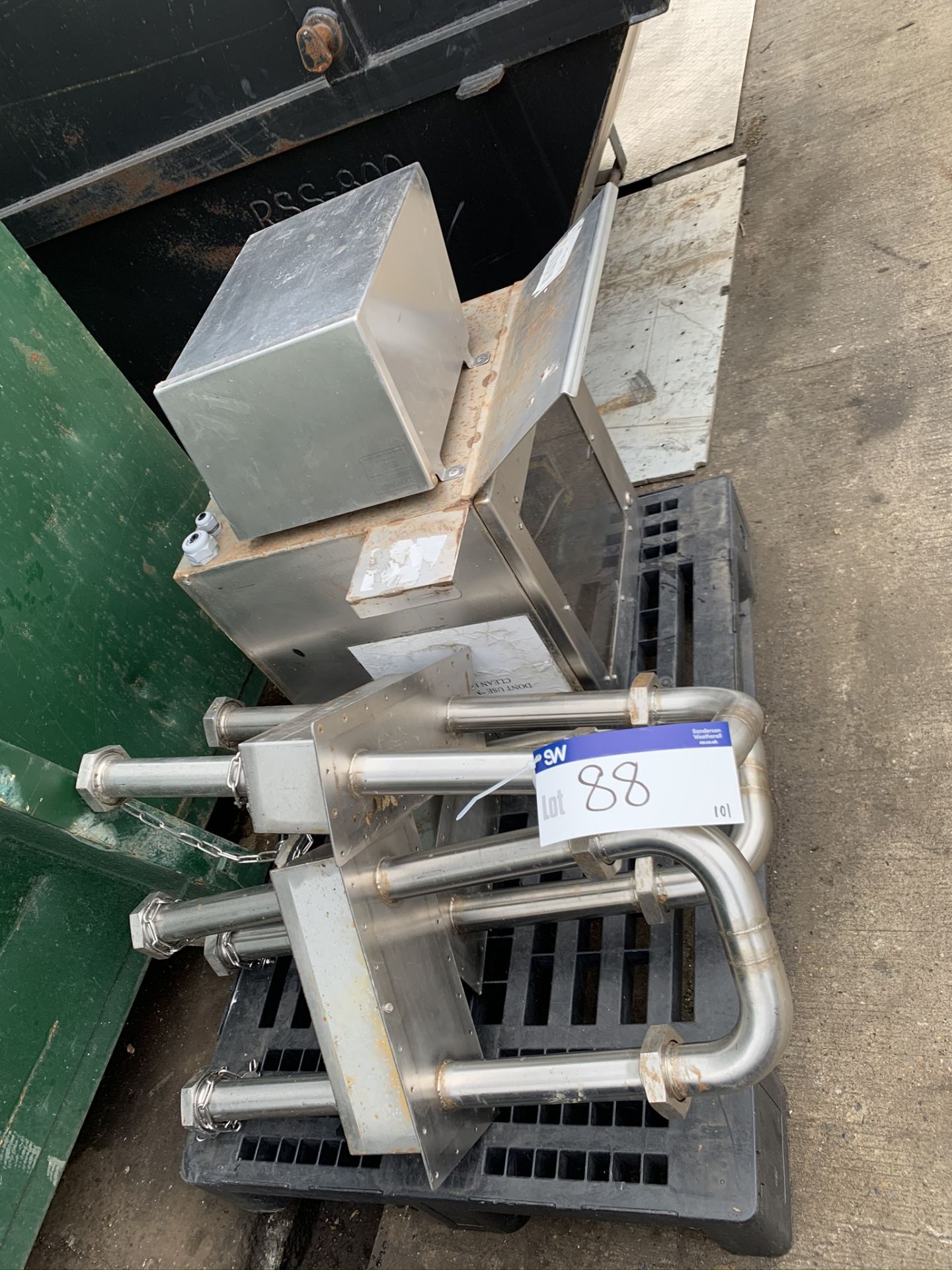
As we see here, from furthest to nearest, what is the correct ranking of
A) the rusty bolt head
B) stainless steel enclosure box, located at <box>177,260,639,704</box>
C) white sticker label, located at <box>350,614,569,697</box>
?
the rusty bolt head < white sticker label, located at <box>350,614,569,697</box> < stainless steel enclosure box, located at <box>177,260,639,704</box>

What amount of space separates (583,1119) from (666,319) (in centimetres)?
193

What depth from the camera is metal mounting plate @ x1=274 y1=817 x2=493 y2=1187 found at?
950 millimetres

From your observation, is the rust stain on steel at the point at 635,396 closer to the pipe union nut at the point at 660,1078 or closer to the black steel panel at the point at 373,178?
the black steel panel at the point at 373,178

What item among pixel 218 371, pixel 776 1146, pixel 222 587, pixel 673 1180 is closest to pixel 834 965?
pixel 776 1146

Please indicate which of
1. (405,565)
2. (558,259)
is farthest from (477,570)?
(558,259)

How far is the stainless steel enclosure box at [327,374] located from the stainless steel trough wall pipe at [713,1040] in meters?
0.60

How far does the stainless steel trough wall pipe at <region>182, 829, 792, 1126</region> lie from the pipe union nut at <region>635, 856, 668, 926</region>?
0.12 metres

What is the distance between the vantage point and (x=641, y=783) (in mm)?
846

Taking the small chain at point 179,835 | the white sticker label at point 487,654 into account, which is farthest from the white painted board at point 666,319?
the small chain at point 179,835

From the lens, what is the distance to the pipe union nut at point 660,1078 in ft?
2.82

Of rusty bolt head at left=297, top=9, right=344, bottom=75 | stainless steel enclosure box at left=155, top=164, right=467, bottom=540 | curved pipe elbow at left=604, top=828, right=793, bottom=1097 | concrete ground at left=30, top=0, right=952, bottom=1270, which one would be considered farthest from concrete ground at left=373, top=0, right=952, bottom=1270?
rusty bolt head at left=297, top=9, right=344, bottom=75

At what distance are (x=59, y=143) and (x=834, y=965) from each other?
1.98 m

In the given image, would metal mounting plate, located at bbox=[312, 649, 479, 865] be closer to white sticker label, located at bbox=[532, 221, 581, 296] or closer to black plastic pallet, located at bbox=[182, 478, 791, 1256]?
black plastic pallet, located at bbox=[182, 478, 791, 1256]

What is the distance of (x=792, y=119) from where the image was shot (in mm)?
2684
